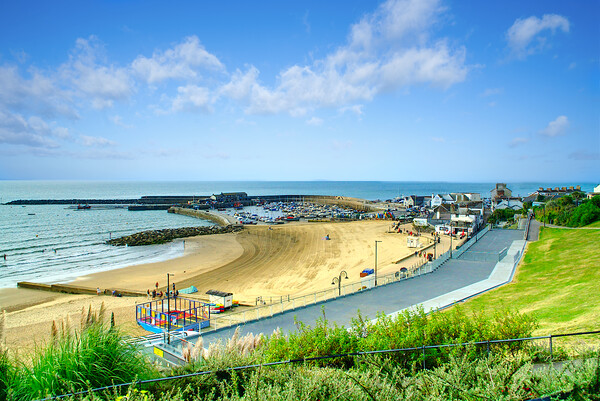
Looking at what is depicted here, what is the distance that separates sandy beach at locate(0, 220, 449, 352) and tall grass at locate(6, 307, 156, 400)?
13715 mm

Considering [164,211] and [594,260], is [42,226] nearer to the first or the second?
[164,211]

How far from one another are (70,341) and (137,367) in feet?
3.80

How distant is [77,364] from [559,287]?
2308 centimetres

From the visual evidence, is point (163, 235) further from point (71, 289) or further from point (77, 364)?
point (77, 364)

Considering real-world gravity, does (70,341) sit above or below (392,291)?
above

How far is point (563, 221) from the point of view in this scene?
4716 cm

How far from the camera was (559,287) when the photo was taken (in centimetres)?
1984

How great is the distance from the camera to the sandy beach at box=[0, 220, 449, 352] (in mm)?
26719

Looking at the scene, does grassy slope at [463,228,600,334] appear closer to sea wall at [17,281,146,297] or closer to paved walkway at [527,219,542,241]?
paved walkway at [527,219,542,241]

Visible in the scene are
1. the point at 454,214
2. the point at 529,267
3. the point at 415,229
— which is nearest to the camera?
the point at 529,267

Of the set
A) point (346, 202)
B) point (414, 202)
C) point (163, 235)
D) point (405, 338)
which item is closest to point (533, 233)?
point (405, 338)

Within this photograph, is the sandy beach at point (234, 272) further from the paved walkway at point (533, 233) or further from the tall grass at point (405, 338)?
the tall grass at point (405, 338)

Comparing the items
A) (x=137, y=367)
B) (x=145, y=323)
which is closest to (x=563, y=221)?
(x=145, y=323)

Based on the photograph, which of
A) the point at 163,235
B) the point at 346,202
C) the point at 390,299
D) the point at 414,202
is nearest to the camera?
the point at 390,299
